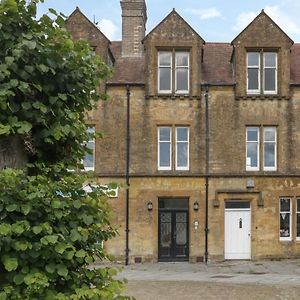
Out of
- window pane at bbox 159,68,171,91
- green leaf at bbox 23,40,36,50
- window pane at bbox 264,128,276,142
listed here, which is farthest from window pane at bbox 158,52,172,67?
green leaf at bbox 23,40,36,50

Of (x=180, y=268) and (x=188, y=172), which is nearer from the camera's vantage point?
(x=180, y=268)

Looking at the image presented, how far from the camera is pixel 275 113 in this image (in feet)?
81.3

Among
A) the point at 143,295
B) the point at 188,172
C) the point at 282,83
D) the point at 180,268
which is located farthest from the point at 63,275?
the point at 282,83

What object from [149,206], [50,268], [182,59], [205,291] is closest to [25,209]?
[50,268]

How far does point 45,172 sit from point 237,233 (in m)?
21.1

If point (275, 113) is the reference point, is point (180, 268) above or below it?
below

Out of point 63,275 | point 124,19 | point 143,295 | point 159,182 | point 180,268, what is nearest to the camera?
point 63,275

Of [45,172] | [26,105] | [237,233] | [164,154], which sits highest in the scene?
[164,154]

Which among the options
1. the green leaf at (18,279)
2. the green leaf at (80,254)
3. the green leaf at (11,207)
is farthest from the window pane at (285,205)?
the green leaf at (11,207)

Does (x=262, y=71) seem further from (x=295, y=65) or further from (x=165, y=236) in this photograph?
(x=165, y=236)

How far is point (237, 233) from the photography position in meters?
24.7

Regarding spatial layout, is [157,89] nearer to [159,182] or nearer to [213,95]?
[213,95]

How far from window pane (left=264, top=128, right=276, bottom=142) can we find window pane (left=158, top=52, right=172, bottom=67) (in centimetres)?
561

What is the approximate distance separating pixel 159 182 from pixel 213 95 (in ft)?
16.0
